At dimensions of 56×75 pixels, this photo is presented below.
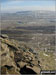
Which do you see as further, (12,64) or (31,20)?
(31,20)

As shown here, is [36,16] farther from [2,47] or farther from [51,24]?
[2,47]

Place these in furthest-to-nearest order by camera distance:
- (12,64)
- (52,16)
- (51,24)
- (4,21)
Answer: (4,21)
(52,16)
(51,24)
(12,64)

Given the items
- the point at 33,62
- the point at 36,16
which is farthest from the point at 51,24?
the point at 33,62

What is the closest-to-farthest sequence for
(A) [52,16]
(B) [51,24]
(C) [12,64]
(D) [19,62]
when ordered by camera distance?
(C) [12,64] → (D) [19,62] → (B) [51,24] → (A) [52,16]

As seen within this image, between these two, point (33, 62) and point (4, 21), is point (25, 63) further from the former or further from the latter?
point (4, 21)

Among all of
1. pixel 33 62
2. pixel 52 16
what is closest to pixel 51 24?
pixel 52 16

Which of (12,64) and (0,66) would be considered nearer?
(0,66)

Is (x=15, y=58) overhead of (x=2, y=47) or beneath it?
beneath

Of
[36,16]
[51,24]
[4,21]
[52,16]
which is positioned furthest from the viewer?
[36,16]

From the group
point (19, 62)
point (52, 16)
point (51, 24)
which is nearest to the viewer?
point (19, 62)
